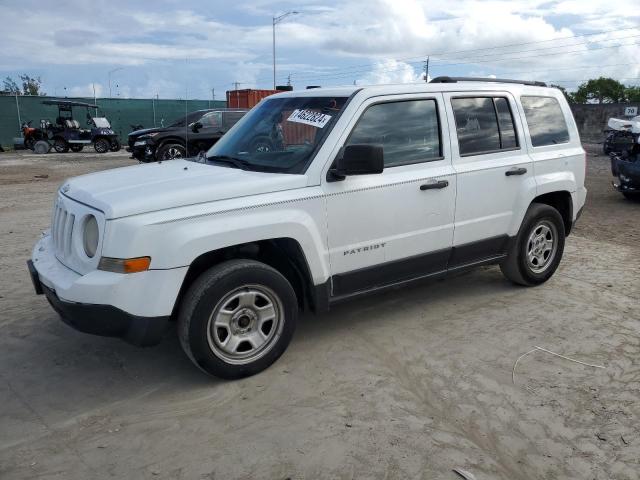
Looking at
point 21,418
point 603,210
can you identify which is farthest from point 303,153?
point 603,210

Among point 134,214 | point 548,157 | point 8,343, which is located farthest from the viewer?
point 548,157

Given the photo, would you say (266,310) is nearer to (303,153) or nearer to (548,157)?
(303,153)

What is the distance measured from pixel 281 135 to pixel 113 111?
98.0 feet

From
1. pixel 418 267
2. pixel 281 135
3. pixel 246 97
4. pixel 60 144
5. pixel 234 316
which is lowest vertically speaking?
pixel 234 316

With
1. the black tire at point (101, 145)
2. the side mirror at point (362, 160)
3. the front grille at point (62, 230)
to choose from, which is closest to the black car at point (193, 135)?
the black tire at point (101, 145)

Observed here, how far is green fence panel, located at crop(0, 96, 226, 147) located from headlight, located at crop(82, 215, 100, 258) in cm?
2751

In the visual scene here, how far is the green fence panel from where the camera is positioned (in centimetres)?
2798

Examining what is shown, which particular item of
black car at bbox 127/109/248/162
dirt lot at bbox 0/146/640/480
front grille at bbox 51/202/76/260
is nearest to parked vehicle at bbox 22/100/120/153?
black car at bbox 127/109/248/162

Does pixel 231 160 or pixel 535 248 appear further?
pixel 535 248

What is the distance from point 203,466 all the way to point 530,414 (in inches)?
74.5

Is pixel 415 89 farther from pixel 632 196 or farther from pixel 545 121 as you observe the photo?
pixel 632 196

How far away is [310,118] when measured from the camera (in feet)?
14.0

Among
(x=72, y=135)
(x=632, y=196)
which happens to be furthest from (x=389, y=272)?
(x=72, y=135)

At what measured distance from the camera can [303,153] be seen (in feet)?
13.5
